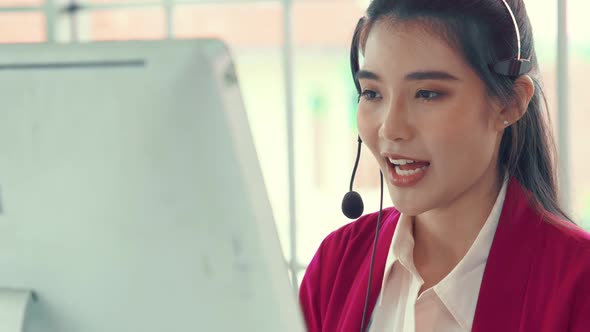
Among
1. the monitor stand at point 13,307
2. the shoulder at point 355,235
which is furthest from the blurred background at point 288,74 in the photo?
the monitor stand at point 13,307

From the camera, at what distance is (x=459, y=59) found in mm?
1406

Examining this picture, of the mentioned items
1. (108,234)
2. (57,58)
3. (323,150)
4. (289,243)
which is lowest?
(289,243)

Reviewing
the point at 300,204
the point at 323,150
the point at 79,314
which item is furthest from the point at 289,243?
the point at 79,314

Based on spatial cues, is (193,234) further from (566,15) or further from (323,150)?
(323,150)

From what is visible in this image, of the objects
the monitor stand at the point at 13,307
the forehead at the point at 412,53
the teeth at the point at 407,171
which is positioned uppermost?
the forehead at the point at 412,53

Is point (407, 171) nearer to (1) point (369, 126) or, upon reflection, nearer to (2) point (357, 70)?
(1) point (369, 126)

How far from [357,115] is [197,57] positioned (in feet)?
2.57

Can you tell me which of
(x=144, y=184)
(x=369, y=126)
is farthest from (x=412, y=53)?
(x=144, y=184)

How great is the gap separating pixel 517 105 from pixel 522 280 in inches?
12.0

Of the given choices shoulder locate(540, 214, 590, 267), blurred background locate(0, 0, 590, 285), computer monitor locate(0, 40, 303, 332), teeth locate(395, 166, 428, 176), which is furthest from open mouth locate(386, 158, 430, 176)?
blurred background locate(0, 0, 590, 285)

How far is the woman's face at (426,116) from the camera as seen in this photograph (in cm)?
140

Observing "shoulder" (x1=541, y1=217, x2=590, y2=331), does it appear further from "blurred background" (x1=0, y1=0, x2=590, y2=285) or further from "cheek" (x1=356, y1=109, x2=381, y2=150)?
"blurred background" (x1=0, y1=0, x2=590, y2=285)

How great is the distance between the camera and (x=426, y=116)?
141 centimetres

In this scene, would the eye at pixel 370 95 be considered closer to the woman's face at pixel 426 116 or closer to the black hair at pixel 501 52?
the woman's face at pixel 426 116
